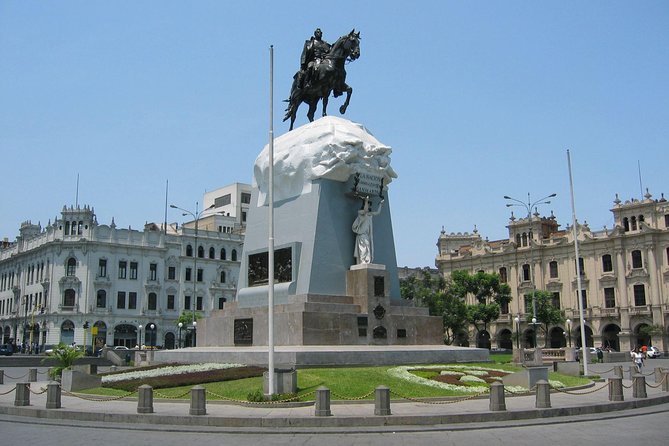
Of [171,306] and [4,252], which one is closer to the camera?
[171,306]

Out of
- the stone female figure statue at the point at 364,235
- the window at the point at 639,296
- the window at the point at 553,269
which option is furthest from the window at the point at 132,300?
the stone female figure statue at the point at 364,235

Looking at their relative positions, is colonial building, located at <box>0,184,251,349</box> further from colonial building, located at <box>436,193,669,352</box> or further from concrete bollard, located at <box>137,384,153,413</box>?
concrete bollard, located at <box>137,384,153,413</box>

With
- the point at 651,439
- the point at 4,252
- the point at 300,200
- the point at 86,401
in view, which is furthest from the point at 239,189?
the point at 651,439

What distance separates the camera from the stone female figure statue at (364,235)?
26328 mm

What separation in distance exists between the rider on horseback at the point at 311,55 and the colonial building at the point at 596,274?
1680 inches

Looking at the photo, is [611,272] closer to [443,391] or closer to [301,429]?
[443,391]

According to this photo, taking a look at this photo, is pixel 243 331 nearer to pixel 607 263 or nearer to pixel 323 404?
pixel 323 404

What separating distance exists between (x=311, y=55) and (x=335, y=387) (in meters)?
16.7

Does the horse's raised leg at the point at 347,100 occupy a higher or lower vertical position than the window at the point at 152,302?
higher

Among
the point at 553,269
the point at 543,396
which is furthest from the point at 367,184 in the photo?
the point at 553,269

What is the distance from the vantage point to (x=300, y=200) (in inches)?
1059

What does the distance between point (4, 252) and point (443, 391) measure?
84.8m

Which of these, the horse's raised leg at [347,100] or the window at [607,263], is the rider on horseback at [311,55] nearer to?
the horse's raised leg at [347,100]

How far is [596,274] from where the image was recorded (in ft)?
259
